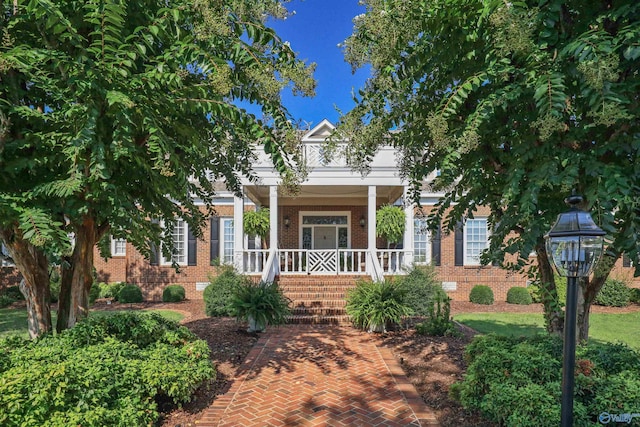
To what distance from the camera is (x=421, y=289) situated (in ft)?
31.7

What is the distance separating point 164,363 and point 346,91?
11.9 ft

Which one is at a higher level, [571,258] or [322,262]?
[571,258]

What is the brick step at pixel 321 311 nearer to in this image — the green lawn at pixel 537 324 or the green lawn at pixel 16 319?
the green lawn at pixel 16 319

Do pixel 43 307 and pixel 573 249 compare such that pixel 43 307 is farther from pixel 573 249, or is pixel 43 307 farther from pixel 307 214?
pixel 307 214

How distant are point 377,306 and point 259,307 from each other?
2.52 meters

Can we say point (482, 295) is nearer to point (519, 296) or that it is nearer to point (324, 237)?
point (519, 296)

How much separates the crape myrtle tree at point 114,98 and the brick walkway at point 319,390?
89.0 inches

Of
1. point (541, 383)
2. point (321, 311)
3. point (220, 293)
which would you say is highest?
point (541, 383)

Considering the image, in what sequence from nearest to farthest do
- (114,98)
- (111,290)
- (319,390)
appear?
(114,98) < (319,390) < (111,290)

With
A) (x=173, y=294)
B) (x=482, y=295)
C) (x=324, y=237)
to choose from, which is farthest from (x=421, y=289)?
(x=173, y=294)

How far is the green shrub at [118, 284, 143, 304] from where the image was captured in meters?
13.5

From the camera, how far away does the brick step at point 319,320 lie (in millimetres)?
9211

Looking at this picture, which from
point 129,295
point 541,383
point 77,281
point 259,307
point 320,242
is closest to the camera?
point 541,383

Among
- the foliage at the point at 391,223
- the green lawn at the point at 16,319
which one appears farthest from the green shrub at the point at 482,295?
the green lawn at the point at 16,319
